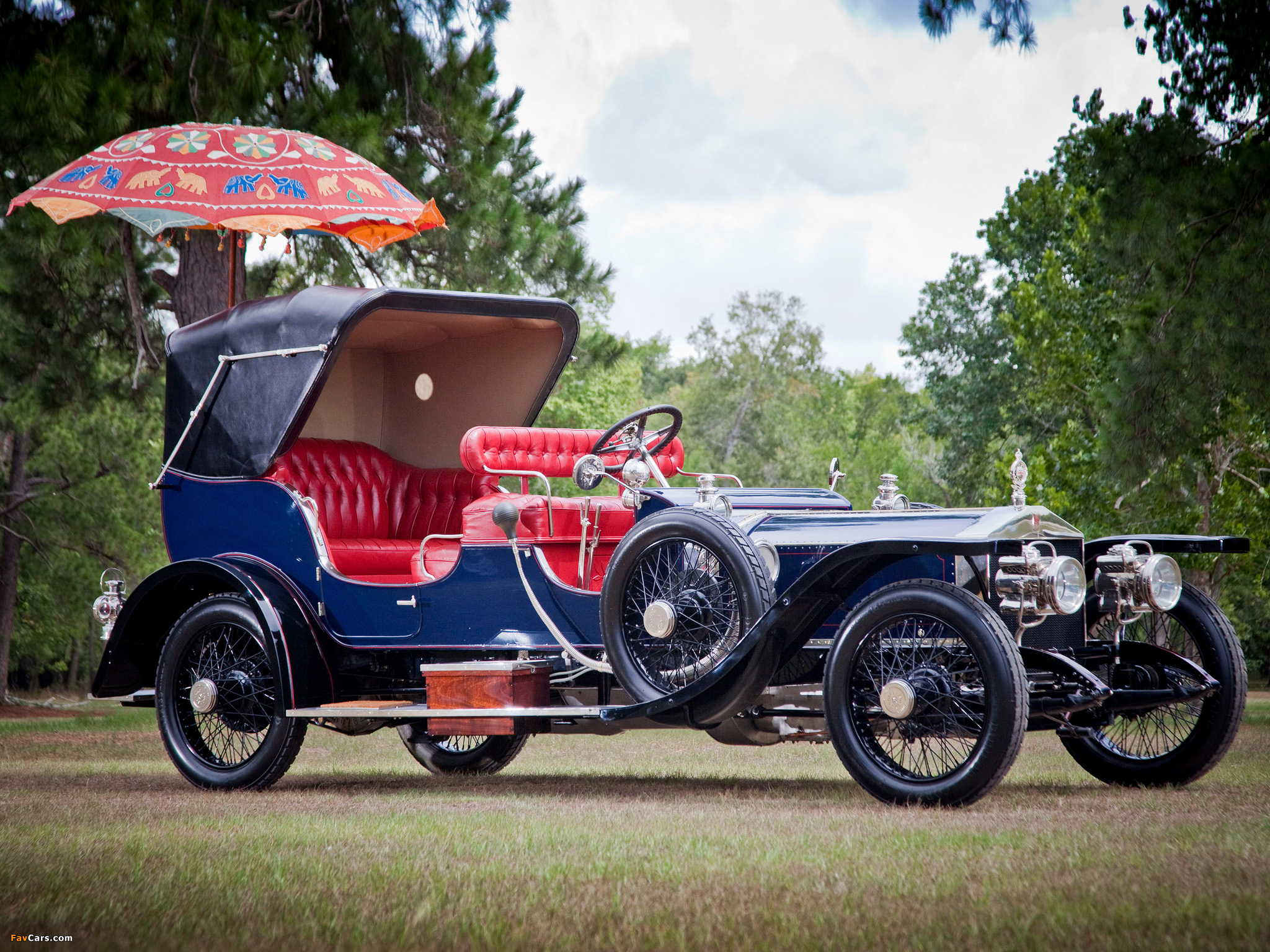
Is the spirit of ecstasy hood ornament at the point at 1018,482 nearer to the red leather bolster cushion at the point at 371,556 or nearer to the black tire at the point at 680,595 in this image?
the black tire at the point at 680,595

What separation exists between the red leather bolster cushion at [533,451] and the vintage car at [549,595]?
2 centimetres

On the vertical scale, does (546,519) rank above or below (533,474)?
below

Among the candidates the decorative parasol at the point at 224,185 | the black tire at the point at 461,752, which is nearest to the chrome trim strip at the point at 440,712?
the black tire at the point at 461,752

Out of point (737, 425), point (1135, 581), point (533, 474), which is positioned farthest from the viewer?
point (737, 425)

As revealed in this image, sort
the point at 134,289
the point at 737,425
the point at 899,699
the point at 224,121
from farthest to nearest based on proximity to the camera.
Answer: the point at 737,425
the point at 134,289
the point at 224,121
the point at 899,699

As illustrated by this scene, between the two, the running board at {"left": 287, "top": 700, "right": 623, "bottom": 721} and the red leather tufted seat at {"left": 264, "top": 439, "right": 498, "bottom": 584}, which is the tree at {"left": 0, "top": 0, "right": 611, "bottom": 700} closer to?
the red leather tufted seat at {"left": 264, "top": 439, "right": 498, "bottom": 584}

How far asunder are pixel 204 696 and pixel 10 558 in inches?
665

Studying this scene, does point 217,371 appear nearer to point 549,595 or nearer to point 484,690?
point 549,595

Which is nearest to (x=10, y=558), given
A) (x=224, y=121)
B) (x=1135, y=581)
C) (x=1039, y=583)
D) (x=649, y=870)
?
(x=224, y=121)

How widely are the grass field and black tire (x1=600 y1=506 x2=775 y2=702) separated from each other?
0.60 meters

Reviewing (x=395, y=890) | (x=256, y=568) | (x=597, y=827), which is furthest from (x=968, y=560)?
(x=256, y=568)

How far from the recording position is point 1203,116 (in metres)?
10.8

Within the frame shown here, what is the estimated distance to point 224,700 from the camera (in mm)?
7184

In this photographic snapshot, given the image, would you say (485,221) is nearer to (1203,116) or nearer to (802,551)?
(1203,116)
